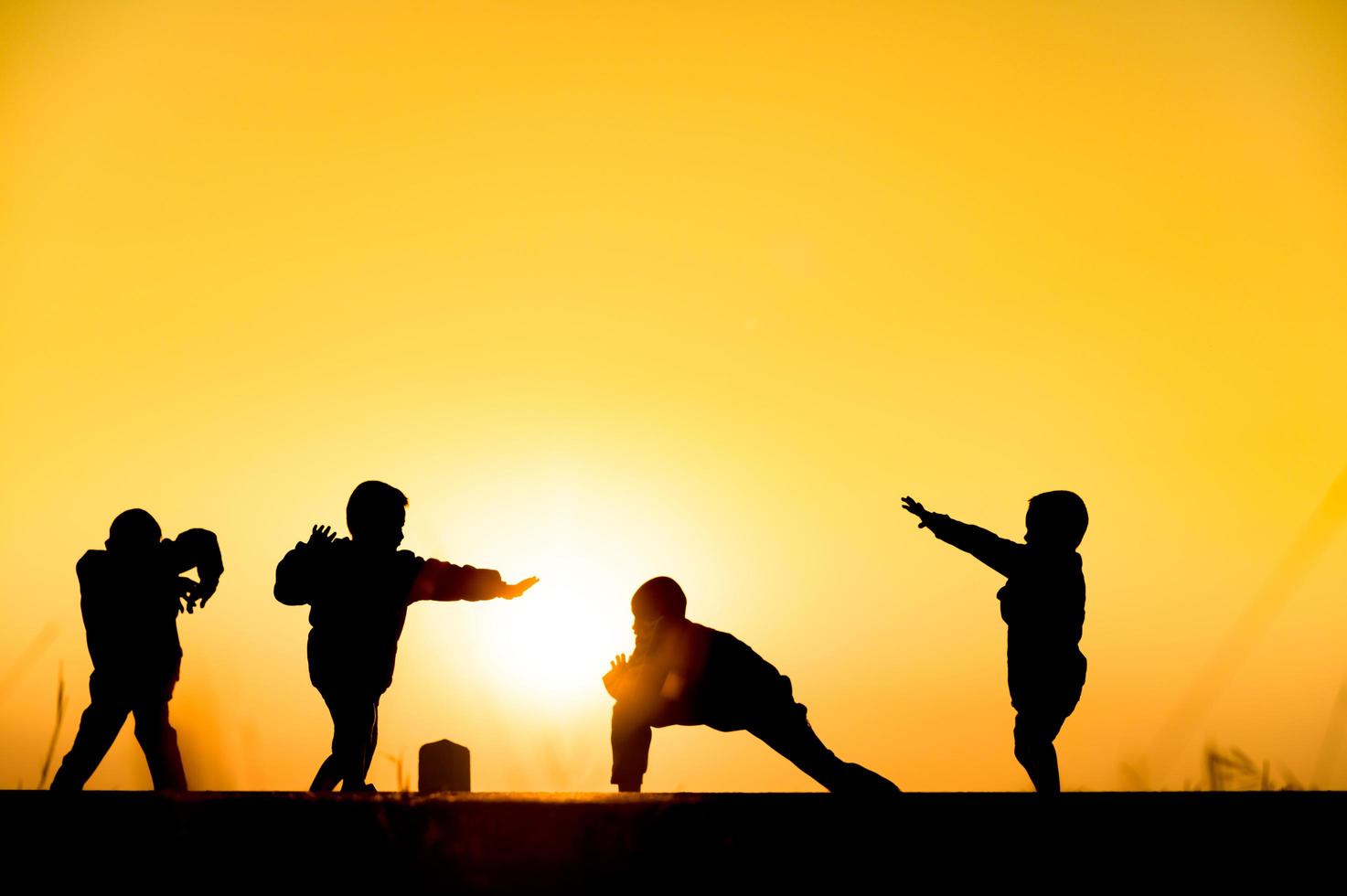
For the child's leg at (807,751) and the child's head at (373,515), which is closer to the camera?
the child's leg at (807,751)

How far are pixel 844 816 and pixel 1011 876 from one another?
1.59 ft

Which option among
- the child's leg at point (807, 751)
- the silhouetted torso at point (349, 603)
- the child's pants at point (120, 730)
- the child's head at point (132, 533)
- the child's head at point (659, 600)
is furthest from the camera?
the child's head at point (659, 600)

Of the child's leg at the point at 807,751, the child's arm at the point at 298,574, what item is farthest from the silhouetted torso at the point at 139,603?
the child's leg at the point at 807,751

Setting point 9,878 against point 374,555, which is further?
point 374,555

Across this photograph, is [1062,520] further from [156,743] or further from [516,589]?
[156,743]

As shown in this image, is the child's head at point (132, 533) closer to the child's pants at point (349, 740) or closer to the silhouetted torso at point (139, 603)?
the silhouetted torso at point (139, 603)

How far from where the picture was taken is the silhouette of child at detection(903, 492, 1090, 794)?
19.4 ft

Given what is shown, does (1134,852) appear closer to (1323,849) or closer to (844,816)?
(1323,849)

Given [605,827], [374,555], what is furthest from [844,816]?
[374,555]

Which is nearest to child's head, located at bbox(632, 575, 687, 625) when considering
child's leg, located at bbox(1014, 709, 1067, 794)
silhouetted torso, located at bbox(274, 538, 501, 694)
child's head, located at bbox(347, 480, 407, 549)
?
silhouetted torso, located at bbox(274, 538, 501, 694)

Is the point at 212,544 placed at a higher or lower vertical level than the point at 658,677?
higher

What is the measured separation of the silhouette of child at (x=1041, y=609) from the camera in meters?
5.91

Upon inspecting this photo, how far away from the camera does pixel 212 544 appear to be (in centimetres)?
669

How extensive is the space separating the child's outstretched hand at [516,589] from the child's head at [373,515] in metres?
0.73
